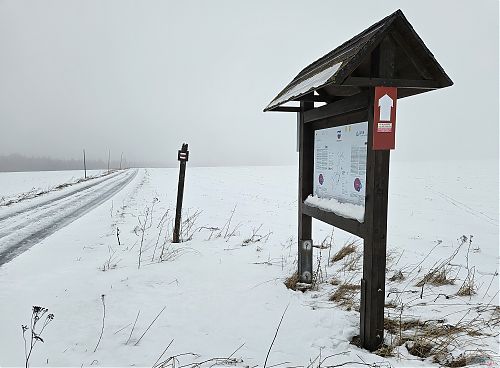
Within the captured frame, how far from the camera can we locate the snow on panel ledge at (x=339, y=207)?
3396 millimetres

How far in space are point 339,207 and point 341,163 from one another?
503 mm

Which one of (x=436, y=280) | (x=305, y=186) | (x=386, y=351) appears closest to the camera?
(x=386, y=351)


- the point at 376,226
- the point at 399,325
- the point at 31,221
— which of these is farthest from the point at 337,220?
the point at 31,221

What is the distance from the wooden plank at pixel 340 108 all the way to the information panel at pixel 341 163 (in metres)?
0.17

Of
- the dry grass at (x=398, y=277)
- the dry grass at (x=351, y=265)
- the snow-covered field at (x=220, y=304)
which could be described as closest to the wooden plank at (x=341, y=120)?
the snow-covered field at (x=220, y=304)

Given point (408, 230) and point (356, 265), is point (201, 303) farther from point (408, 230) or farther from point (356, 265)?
point (408, 230)

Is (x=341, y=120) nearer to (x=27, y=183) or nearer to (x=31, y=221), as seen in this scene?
(x=31, y=221)

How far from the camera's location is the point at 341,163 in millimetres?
3904

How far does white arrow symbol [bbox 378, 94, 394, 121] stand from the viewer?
3.08 meters

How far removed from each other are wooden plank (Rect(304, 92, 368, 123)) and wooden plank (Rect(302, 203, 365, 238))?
1.15 metres

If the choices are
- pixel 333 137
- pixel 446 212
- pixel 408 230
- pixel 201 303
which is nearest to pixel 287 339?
pixel 201 303

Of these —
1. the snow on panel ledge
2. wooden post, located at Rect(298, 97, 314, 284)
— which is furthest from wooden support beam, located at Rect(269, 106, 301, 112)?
the snow on panel ledge

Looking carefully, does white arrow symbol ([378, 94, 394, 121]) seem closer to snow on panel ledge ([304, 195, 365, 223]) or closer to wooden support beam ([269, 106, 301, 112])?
snow on panel ledge ([304, 195, 365, 223])

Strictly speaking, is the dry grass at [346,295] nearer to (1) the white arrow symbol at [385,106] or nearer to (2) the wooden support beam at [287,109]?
(1) the white arrow symbol at [385,106]
